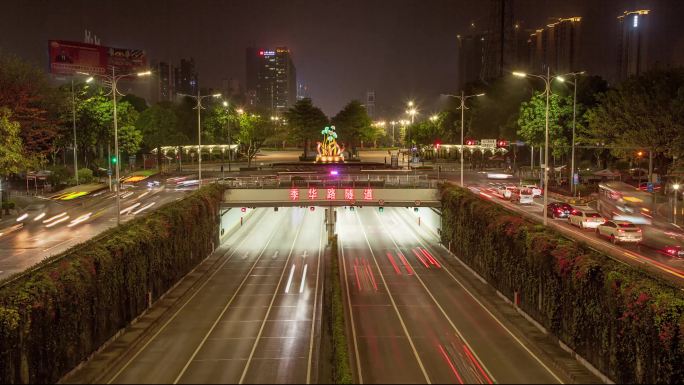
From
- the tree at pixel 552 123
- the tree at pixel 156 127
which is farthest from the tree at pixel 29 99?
the tree at pixel 552 123

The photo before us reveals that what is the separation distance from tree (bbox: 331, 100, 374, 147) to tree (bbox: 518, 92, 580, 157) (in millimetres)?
58591

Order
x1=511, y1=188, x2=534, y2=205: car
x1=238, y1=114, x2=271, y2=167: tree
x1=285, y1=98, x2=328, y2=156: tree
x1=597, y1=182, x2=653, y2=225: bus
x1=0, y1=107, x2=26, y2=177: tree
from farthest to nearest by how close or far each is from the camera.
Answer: x1=285, y1=98, x2=328, y2=156: tree < x1=238, y1=114, x2=271, y2=167: tree < x1=511, y1=188, x2=534, y2=205: car < x1=0, y1=107, x2=26, y2=177: tree < x1=597, y1=182, x2=653, y2=225: bus

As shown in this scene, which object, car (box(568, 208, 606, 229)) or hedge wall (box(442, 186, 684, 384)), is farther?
car (box(568, 208, 606, 229))

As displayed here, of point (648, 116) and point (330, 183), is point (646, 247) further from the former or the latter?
point (648, 116)

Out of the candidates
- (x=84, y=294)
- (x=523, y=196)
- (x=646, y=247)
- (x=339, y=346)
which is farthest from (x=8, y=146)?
(x=646, y=247)

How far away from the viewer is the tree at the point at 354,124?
147750 mm

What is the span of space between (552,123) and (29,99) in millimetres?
65598

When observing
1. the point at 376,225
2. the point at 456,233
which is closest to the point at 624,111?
the point at 376,225

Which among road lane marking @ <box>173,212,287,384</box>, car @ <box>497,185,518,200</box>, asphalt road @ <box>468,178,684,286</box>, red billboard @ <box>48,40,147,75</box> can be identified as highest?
red billboard @ <box>48,40,147,75</box>

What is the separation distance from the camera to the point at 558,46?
144500mm

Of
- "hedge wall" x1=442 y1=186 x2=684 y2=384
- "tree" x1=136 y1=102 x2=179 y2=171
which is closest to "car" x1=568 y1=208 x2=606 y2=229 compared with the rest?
"hedge wall" x1=442 y1=186 x2=684 y2=384

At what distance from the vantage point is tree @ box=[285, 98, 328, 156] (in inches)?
5536

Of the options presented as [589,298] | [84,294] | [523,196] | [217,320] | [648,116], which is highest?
[648,116]

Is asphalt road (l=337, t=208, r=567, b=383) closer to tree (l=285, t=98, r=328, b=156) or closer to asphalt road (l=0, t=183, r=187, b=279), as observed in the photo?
asphalt road (l=0, t=183, r=187, b=279)
